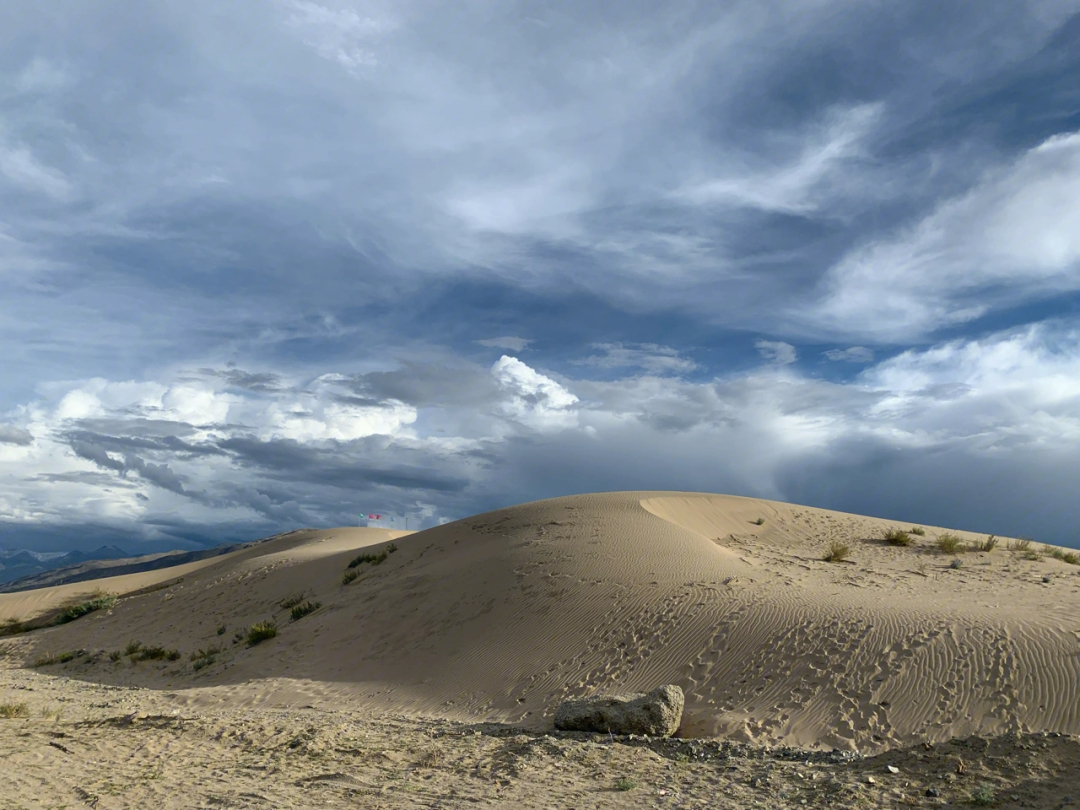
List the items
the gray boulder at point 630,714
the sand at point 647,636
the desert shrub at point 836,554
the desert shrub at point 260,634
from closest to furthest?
the sand at point 647,636 < the gray boulder at point 630,714 < the desert shrub at point 836,554 < the desert shrub at point 260,634

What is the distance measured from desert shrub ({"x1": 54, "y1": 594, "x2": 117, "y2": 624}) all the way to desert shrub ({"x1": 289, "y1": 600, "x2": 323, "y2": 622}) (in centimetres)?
1306

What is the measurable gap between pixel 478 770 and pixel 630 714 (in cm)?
242

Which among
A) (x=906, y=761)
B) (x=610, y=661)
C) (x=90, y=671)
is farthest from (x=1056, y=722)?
(x=90, y=671)

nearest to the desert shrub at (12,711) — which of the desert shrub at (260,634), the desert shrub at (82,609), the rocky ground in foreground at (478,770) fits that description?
the rocky ground in foreground at (478,770)

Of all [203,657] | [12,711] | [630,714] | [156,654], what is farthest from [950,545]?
[156,654]

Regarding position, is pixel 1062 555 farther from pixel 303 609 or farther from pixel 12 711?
pixel 12 711

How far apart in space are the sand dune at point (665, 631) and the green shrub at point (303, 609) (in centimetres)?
43

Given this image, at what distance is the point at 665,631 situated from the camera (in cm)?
→ 1409

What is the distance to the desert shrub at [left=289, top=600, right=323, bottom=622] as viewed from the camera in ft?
74.4

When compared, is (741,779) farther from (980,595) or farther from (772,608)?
(980,595)

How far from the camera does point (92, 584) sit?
4006 centimetres

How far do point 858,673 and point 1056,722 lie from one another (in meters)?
2.52

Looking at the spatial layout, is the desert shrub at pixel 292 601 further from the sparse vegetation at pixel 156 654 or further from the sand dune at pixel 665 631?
the sparse vegetation at pixel 156 654

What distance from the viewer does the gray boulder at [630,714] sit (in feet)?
34.2
